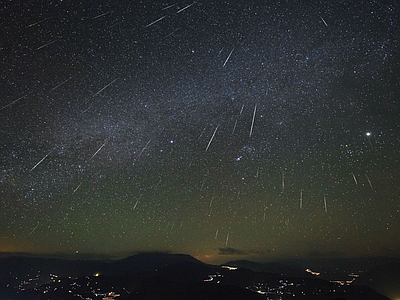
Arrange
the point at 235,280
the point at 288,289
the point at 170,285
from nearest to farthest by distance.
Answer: the point at 170,285, the point at 288,289, the point at 235,280

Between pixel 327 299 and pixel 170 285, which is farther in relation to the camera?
pixel 170 285

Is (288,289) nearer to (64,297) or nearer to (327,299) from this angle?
(327,299)

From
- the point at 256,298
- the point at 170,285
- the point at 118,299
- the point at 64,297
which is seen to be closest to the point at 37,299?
the point at 64,297

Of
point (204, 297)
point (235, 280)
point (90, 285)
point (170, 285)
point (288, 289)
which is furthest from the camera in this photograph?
point (235, 280)

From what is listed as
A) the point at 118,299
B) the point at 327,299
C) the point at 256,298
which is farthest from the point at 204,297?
A: the point at 327,299

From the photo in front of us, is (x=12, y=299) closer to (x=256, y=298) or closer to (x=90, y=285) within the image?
(x=90, y=285)

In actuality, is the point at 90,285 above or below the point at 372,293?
below

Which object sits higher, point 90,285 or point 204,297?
point 204,297

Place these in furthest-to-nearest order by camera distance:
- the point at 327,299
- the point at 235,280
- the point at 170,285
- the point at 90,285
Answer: the point at 235,280 → the point at 90,285 → the point at 170,285 → the point at 327,299

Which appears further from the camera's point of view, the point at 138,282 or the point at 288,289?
the point at 138,282
